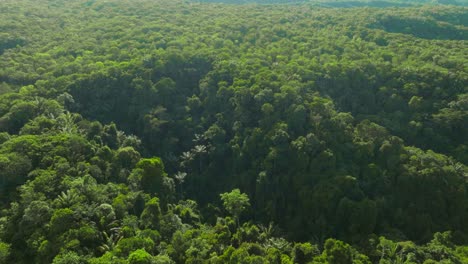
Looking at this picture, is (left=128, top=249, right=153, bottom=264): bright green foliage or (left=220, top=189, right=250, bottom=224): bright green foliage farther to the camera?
(left=220, top=189, right=250, bottom=224): bright green foliage

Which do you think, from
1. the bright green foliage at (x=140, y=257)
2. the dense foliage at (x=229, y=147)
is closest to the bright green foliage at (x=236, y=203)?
the dense foliage at (x=229, y=147)

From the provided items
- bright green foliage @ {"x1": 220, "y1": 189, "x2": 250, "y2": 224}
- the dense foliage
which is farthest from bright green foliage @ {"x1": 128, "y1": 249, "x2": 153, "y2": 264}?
bright green foliage @ {"x1": 220, "y1": 189, "x2": 250, "y2": 224}

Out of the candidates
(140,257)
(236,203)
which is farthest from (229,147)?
(140,257)

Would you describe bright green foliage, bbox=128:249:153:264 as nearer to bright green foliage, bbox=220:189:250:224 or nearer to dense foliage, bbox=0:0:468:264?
dense foliage, bbox=0:0:468:264

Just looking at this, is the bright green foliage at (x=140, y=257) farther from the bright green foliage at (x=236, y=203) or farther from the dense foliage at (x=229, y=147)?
the bright green foliage at (x=236, y=203)

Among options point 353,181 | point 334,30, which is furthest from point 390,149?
point 334,30

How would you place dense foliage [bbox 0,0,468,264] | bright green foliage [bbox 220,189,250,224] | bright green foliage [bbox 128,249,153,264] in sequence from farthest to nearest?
bright green foliage [bbox 220,189,250,224] → dense foliage [bbox 0,0,468,264] → bright green foliage [bbox 128,249,153,264]

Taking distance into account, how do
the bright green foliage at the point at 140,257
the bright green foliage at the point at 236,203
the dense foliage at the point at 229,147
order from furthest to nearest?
the bright green foliage at the point at 236,203 < the dense foliage at the point at 229,147 < the bright green foliage at the point at 140,257

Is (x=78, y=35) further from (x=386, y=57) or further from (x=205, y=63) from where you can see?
(x=386, y=57)
